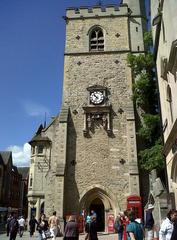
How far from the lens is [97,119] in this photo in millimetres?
23281

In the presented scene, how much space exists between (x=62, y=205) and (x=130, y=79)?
11.3m

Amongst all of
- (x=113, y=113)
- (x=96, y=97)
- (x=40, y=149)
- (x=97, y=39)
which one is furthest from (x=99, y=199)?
(x=97, y=39)

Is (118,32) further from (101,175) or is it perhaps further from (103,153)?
(101,175)

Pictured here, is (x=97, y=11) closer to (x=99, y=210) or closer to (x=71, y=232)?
(x=99, y=210)

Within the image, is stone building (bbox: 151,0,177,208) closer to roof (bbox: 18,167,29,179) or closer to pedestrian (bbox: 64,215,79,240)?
pedestrian (bbox: 64,215,79,240)

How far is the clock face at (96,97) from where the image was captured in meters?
23.8

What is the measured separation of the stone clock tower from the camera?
2147cm

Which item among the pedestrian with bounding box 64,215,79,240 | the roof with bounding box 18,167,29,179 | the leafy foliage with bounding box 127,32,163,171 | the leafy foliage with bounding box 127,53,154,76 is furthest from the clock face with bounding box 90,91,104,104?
the roof with bounding box 18,167,29,179

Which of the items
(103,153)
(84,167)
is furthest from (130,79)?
(84,167)

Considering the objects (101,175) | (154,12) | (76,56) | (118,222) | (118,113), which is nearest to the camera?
(118,222)

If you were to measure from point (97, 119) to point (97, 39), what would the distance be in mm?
7966

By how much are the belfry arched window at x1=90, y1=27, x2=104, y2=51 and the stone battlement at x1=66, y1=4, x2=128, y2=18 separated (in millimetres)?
1567

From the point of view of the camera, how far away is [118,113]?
23312 mm

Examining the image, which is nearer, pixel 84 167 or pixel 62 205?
pixel 62 205
